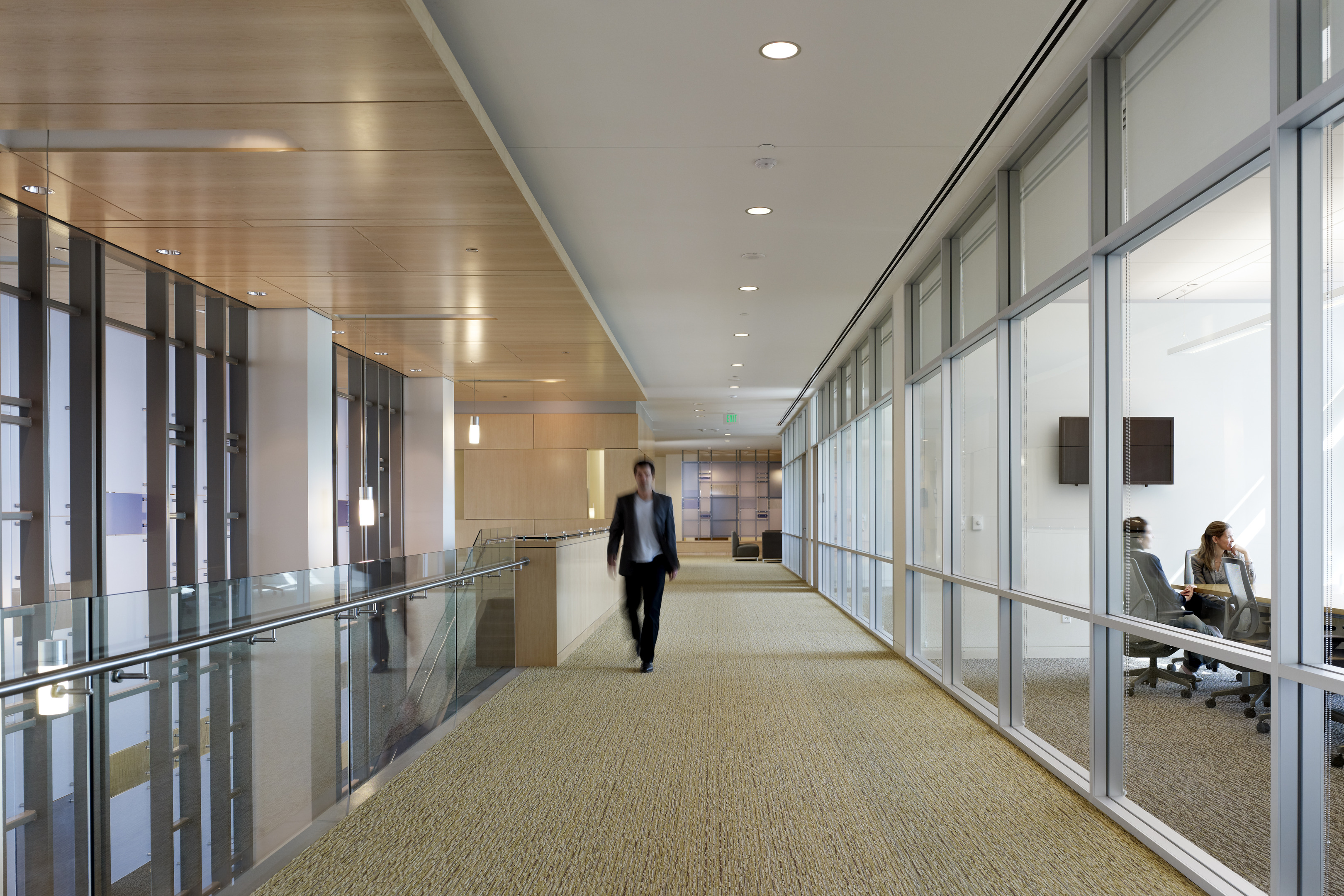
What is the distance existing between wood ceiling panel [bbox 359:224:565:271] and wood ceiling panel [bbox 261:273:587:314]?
10.5 inches

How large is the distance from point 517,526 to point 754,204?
34.6ft

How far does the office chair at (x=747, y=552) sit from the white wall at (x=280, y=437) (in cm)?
1755

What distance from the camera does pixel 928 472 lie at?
719 centimetres

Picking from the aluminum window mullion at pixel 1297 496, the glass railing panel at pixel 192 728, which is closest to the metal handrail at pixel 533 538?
the glass railing panel at pixel 192 728

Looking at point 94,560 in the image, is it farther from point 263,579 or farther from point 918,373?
point 918,373

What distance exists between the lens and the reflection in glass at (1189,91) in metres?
2.90

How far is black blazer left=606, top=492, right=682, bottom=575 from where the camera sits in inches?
286

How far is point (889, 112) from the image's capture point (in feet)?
15.0

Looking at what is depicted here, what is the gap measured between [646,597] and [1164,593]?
4348 millimetres

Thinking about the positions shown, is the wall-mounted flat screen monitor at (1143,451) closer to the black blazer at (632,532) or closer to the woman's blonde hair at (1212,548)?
the woman's blonde hair at (1212,548)

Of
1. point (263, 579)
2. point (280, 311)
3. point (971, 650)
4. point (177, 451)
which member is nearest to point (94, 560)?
point (177, 451)

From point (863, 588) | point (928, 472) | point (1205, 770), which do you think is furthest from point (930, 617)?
point (1205, 770)

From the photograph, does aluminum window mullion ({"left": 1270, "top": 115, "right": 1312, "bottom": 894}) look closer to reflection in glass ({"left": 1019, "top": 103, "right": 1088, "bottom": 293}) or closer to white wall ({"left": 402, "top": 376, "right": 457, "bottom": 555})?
reflection in glass ({"left": 1019, "top": 103, "right": 1088, "bottom": 293})

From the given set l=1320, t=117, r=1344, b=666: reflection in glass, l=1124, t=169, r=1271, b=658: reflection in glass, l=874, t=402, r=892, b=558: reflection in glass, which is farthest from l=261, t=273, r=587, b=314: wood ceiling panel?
l=1320, t=117, r=1344, b=666: reflection in glass
